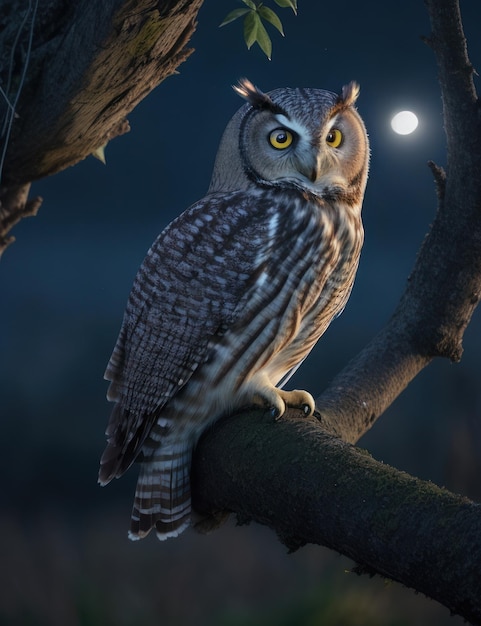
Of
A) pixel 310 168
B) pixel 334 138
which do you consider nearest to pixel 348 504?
pixel 310 168

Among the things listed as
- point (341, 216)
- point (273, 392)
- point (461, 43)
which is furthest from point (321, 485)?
point (461, 43)

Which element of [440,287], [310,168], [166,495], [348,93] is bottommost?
[166,495]

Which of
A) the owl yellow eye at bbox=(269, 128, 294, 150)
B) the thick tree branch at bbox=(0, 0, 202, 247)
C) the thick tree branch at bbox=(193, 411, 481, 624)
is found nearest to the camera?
the thick tree branch at bbox=(193, 411, 481, 624)

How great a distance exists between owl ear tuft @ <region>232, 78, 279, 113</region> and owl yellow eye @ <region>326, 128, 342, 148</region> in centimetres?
13

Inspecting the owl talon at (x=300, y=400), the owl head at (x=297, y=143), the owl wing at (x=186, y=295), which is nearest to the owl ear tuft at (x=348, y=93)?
the owl head at (x=297, y=143)

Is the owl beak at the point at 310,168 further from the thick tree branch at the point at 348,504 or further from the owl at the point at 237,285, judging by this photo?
the thick tree branch at the point at 348,504

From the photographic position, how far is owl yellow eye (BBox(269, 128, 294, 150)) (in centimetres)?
162

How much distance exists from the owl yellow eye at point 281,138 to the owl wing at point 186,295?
13 centimetres

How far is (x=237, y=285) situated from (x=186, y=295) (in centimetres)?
11

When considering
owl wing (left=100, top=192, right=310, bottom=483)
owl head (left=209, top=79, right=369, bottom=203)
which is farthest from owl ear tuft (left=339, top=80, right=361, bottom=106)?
owl wing (left=100, top=192, right=310, bottom=483)

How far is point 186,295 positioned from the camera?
1.56m

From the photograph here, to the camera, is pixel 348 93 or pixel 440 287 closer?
pixel 348 93

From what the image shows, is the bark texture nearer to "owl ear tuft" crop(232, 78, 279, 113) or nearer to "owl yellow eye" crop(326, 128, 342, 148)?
"owl yellow eye" crop(326, 128, 342, 148)

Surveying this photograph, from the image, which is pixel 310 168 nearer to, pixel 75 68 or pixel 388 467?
pixel 75 68
